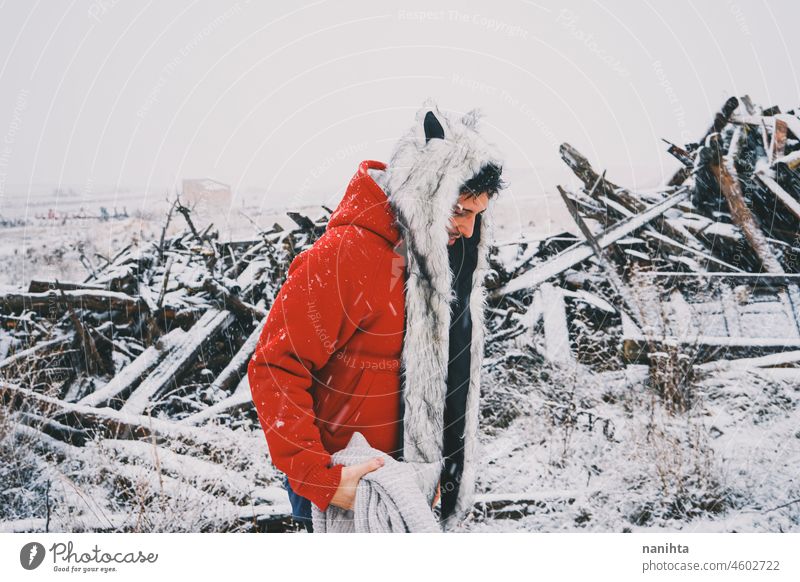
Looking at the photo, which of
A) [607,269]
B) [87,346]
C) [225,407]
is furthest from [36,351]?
[607,269]

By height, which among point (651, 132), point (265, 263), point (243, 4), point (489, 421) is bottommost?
point (489, 421)

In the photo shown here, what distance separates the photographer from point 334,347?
1.54 metres

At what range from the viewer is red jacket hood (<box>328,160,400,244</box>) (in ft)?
5.11

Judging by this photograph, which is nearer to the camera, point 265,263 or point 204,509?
point 204,509

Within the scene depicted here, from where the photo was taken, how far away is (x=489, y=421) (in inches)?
89.9

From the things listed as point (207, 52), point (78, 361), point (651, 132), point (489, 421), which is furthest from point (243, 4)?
→ point (489, 421)

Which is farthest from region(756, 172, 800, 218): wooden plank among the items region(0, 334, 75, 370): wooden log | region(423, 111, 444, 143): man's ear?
region(0, 334, 75, 370): wooden log

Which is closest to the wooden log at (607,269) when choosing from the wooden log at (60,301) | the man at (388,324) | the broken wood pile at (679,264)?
the broken wood pile at (679,264)

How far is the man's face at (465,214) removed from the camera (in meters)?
1.68

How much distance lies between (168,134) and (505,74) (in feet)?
4.62

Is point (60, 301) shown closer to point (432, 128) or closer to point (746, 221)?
point (432, 128)

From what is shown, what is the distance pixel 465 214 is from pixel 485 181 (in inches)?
4.6

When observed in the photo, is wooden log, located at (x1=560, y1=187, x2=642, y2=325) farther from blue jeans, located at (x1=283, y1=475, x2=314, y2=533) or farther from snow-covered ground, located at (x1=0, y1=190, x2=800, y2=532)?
blue jeans, located at (x1=283, y1=475, x2=314, y2=533)
